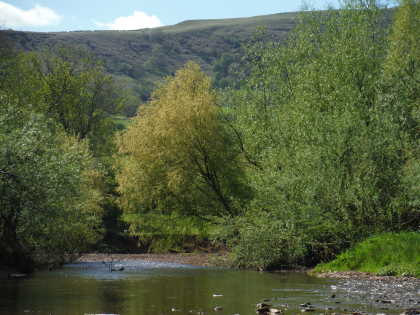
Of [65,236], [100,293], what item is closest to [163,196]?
[65,236]

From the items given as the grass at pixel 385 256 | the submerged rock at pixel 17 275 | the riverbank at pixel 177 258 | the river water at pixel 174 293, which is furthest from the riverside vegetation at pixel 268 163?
the river water at pixel 174 293

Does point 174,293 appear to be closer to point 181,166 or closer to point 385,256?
point 385,256

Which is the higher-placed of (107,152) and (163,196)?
(107,152)

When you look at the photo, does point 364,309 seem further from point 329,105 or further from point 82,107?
point 82,107

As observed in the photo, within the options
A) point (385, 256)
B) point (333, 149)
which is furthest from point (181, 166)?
point (385, 256)

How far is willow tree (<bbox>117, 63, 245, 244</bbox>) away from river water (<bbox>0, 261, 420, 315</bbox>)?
371 inches

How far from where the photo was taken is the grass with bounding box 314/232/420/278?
100 feet

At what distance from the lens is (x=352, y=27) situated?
145ft

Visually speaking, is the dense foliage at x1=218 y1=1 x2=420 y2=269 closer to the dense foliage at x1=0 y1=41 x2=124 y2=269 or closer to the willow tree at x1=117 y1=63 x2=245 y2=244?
the willow tree at x1=117 y1=63 x2=245 y2=244

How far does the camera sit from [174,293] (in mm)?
25031

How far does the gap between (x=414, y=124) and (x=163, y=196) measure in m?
17.1

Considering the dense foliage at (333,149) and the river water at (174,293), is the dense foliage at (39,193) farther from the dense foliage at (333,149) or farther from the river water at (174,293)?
Answer: the dense foliage at (333,149)

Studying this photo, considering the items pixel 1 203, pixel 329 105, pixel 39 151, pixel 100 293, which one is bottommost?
pixel 100 293

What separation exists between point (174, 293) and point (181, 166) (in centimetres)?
1995
